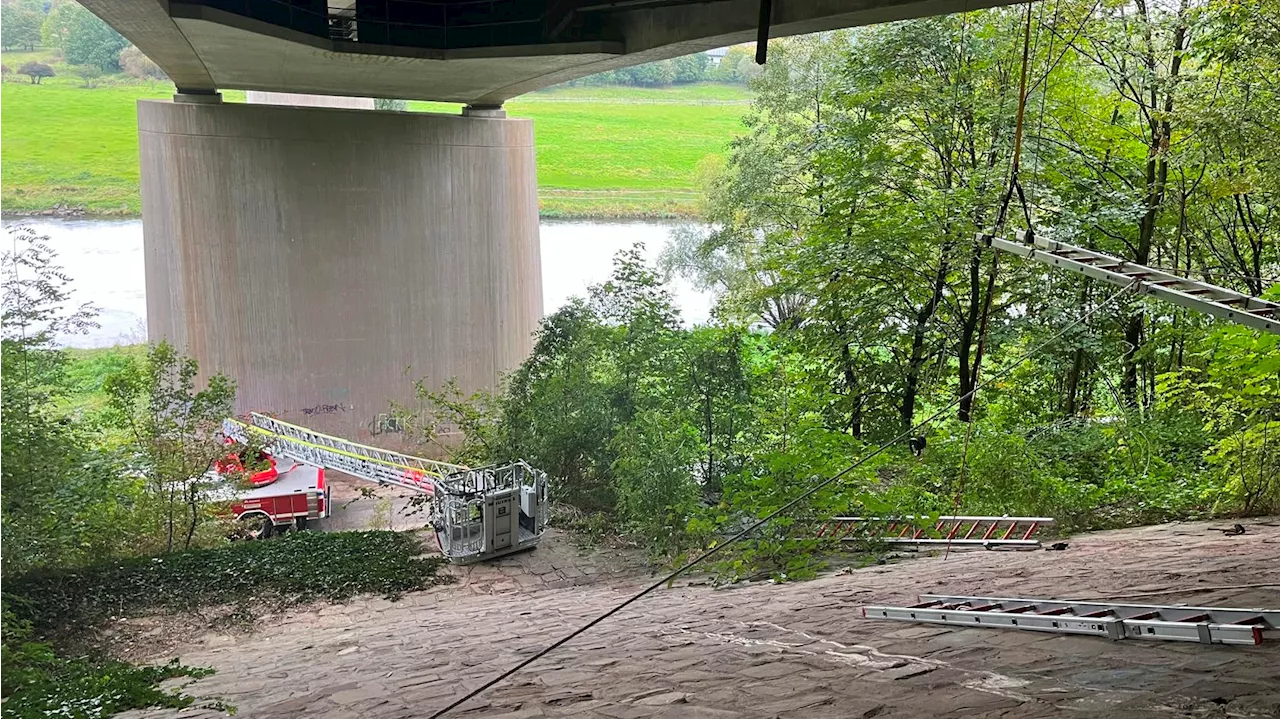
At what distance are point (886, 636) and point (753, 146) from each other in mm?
24583

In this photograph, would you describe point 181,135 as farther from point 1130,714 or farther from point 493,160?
point 1130,714

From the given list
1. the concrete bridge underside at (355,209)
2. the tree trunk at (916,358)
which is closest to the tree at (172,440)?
the concrete bridge underside at (355,209)

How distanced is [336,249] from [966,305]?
16162mm

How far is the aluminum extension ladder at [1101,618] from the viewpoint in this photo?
5949mm

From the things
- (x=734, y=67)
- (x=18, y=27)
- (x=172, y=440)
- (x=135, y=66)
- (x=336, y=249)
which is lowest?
(x=172, y=440)

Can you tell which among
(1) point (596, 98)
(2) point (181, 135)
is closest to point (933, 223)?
(2) point (181, 135)

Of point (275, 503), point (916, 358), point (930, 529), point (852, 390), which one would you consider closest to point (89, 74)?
point (275, 503)

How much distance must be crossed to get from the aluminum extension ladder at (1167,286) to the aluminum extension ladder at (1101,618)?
185cm

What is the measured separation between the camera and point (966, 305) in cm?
2061

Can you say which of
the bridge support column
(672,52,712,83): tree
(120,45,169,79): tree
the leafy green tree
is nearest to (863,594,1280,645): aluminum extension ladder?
the bridge support column

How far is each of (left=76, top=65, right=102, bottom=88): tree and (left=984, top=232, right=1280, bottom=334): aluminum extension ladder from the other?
66.2m

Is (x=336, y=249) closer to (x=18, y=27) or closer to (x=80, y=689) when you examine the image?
(x=80, y=689)

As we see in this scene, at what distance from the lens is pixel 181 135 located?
2402cm

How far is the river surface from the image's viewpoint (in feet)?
166
